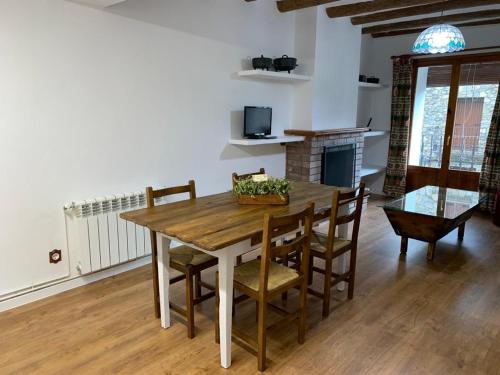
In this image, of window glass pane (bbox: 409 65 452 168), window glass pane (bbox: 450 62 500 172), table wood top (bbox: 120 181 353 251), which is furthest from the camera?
window glass pane (bbox: 409 65 452 168)

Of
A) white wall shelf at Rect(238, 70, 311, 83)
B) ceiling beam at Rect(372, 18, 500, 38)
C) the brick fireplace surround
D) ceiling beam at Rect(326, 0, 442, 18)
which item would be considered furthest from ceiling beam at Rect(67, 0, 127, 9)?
ceiling beam at Rect(372, 18, 500, 38)

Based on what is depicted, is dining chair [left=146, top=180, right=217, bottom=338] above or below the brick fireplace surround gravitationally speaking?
below

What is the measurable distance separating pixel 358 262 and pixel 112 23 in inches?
118

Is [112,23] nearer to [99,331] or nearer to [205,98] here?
[205,98]

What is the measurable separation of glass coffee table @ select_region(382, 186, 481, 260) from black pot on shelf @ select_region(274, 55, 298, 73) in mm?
1820

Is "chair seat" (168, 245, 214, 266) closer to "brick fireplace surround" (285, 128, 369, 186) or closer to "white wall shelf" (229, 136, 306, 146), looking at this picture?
"white wall shelf" (229, 136, 306, 146)

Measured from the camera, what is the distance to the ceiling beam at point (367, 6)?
3.83 metres

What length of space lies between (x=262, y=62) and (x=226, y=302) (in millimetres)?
2755

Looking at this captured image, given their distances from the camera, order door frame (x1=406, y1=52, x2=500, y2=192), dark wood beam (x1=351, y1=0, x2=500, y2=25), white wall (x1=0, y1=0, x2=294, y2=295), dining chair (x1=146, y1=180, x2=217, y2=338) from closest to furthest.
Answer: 1. dining chair (x1=146, y1=180, x2=217, y2=338)
2. white wall (x1=0, y1=0, x2=294, y2=295)
3. dark wood beam (x1=351, y1=0, x2=500, y2=25)
4. door frame (x1=406, y1=52, x2=500, y2=192)

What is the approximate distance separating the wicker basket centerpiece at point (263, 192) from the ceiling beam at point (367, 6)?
8.51 feet

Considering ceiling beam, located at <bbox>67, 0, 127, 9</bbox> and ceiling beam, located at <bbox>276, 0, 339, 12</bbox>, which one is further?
ceiling beam, located at <bbox>276, 0, 339, 12</bbox>

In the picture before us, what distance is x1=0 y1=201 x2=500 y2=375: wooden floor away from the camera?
2156mm

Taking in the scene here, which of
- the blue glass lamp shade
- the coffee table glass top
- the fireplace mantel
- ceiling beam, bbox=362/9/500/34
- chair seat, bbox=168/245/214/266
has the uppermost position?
ceiling beam, bbox=362/9/500/34

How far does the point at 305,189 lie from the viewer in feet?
10.0
